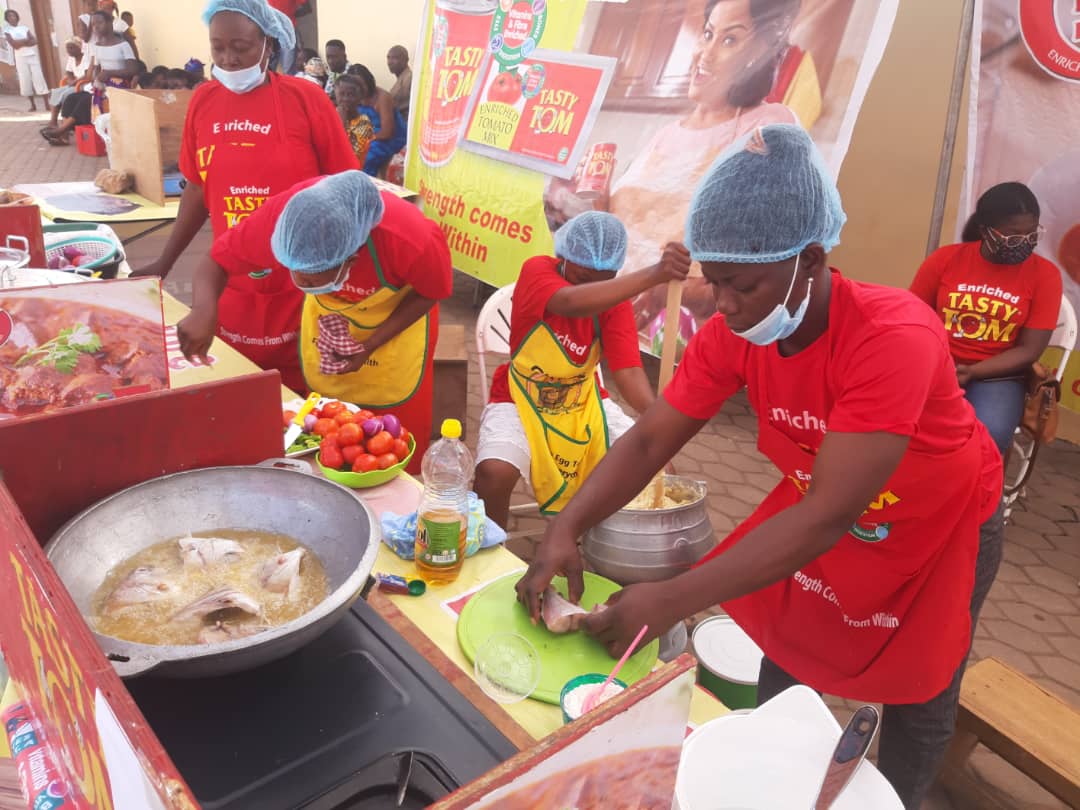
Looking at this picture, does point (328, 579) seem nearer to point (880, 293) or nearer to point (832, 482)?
point (832, 482)

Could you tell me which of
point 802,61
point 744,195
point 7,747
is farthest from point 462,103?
point 7,747

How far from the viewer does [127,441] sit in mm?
1359

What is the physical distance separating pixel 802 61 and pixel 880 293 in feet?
9.19

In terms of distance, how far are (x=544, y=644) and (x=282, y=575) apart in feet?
1.68

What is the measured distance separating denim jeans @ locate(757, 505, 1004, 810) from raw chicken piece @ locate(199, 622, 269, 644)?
1.20 m

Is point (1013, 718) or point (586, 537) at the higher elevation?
point (586, 537)

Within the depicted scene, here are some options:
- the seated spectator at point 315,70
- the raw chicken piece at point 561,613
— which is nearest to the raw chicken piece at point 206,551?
the raw chicken piece at point 561,613

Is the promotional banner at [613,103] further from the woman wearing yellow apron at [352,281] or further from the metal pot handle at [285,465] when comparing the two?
the metal pot handle at [285,465]

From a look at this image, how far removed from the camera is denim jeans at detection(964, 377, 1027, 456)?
334cm

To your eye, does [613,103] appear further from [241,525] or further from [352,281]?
[241,525]

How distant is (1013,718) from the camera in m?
2.18

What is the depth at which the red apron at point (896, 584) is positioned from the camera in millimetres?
1469

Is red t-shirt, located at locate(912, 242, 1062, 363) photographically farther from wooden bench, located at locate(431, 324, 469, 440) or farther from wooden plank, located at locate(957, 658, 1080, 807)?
wooden bench, located at locate(431, 324, 469, 440)

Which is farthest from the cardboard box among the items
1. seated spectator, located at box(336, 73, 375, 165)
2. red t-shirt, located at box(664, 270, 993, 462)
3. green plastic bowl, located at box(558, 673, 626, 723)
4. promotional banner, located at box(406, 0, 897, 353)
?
green plastic bowl, located at box(558, 673, 626, 723)
